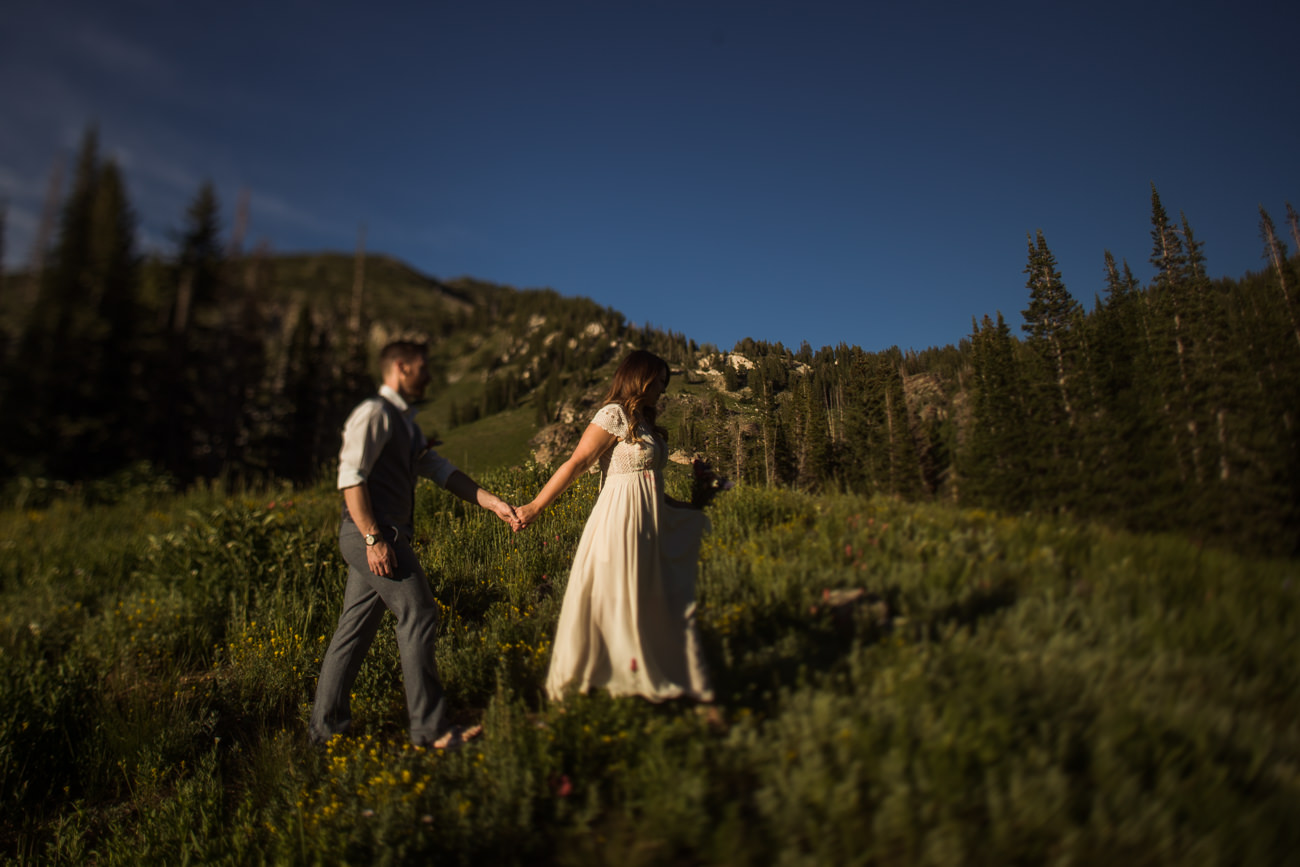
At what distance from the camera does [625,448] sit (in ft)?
12.5

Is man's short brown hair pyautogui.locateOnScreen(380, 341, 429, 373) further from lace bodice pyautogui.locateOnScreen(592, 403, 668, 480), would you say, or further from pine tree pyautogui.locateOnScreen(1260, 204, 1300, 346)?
pine tree pyautogui.locateOnScreen(1260, 204, 1300, 346)

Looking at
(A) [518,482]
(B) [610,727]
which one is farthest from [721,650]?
(A) [518,482]

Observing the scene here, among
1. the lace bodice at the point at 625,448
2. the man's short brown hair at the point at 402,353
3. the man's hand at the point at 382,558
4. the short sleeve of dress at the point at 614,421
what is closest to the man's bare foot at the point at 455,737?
the man's hand at the point at 382,558

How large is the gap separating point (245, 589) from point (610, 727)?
6.03m

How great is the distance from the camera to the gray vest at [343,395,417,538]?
3.78 metres

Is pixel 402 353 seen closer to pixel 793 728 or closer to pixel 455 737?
pixel 455 737

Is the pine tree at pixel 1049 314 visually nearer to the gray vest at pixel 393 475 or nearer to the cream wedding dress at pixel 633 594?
the cream wedding dress at pixel 633 594

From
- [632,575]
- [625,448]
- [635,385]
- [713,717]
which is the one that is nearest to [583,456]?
[625,448]

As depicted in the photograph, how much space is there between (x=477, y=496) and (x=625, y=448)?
126 centimetres

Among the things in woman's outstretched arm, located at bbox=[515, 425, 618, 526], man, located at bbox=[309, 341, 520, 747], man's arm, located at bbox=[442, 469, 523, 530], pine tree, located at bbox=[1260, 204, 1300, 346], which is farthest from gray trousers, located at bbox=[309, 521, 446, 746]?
pine tree, located at bbox=[1260, 204, 1300, 346]

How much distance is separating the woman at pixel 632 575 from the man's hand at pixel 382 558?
111 cm

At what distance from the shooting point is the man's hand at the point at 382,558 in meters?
3.70

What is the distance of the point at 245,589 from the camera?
7262mm

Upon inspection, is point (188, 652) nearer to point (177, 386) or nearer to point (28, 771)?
point (28, 771)
